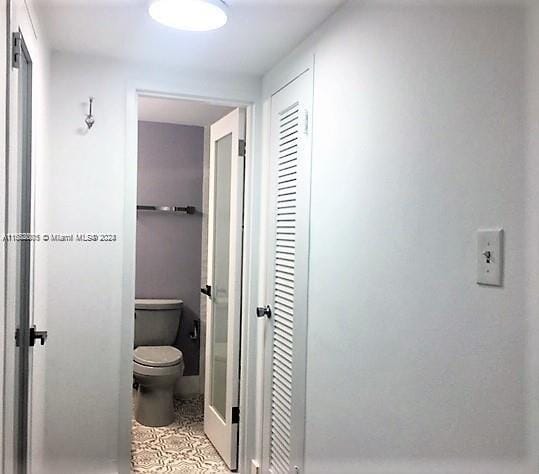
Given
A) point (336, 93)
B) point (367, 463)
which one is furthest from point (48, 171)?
point (367, 463)

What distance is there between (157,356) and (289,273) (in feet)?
5.30

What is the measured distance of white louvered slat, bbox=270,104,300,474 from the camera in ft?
7.79

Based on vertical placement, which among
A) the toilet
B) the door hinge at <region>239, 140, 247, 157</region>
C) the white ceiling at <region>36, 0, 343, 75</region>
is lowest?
the toilet

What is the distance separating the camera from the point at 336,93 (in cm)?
197

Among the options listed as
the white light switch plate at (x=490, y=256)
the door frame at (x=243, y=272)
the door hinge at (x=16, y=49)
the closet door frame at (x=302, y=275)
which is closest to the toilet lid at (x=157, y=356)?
the door frame at (x=243, y=272)

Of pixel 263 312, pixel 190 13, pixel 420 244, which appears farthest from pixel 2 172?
pixel 263 312

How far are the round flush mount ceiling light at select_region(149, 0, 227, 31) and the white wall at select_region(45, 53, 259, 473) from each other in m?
0.69

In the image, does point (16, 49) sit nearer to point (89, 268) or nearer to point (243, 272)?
point (89, 268)

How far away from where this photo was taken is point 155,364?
11.5ft

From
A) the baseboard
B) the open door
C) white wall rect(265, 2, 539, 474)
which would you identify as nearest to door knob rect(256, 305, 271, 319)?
white wall rect(265, 2, 539, 474)

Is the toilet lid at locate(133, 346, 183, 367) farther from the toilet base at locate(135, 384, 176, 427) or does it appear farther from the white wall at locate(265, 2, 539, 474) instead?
the white wall at locate(265, 2, 539, 474)

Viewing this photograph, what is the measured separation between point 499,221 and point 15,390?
4.99 ft

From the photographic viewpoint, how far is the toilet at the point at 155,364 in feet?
11.5

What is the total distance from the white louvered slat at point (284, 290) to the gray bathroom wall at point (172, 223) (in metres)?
1.78
